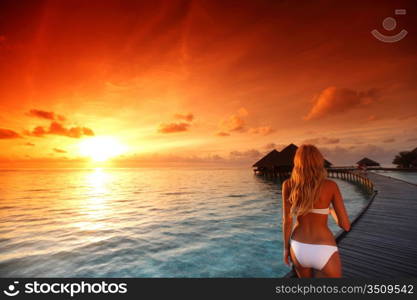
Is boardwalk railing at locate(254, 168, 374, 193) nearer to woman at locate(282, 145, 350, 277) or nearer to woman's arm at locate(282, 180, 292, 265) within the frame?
woman's arm at locate(282, 180, 292, 265)

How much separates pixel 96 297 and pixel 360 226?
6.95 meters

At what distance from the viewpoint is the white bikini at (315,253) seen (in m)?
2.11

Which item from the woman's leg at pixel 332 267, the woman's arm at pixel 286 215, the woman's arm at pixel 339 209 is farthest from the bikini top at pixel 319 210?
the woman's leg at pixel 332 267

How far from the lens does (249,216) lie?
44.4 ft

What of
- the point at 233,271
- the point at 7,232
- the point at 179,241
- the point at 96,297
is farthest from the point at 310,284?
the point at 7,232

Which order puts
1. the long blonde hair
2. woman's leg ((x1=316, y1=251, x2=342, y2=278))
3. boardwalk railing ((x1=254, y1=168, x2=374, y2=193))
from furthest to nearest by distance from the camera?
boardwalk railing ((x1=254, y1=168, x2=374, y2=193))
woman's leg ((x1=316, y1=251, x2=342, y2=278))
the long blonde hair

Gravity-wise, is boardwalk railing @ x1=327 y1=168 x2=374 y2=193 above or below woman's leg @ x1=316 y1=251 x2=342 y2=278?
below

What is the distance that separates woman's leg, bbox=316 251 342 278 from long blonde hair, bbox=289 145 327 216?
515mm

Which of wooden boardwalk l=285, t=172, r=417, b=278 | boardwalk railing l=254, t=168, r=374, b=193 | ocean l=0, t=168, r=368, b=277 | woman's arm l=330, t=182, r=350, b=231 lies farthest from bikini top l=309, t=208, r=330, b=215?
boardwalk railing l=254, t=168, r=374, b=193

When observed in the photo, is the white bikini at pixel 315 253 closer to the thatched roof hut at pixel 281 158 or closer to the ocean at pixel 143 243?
the ocean at pixel 143 243

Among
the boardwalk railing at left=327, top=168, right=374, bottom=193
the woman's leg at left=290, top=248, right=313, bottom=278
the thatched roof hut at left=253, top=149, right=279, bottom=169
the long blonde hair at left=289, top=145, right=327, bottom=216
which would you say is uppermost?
the thatched roof hut at left=253, top=149, right=279, bottom=169

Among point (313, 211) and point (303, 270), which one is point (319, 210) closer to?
point (313, 211)

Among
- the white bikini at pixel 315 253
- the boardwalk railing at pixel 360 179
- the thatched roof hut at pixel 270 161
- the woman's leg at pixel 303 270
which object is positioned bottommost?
the boardwalk railing at pixel 360 179

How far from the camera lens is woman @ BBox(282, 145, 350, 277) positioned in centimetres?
204
